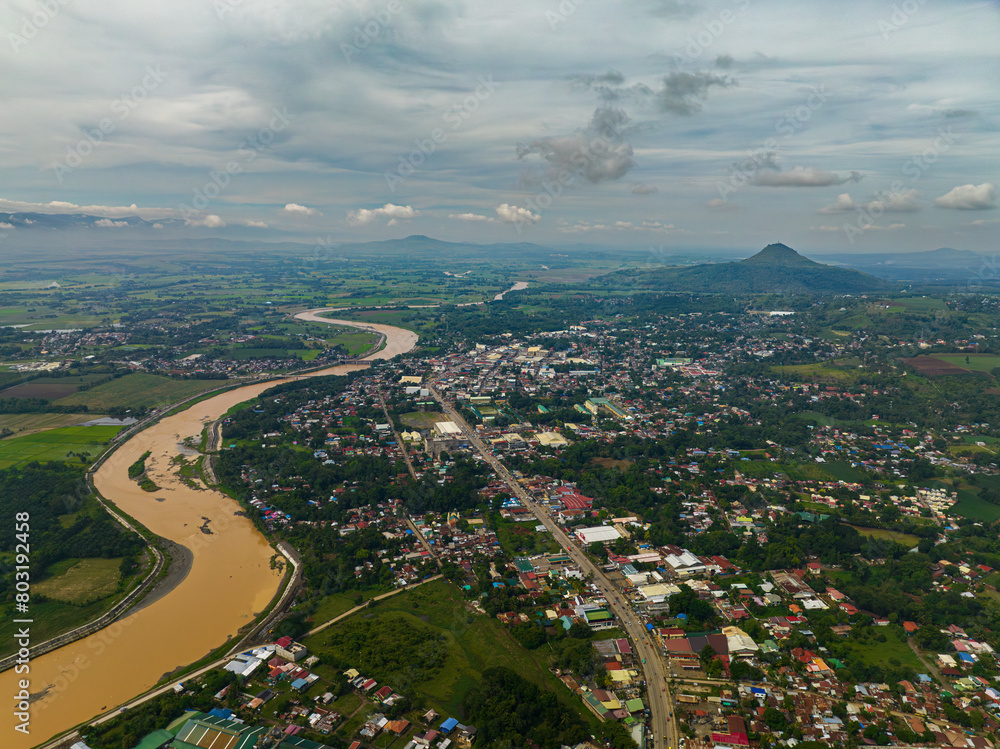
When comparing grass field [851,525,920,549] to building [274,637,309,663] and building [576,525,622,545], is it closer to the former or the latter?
building [576,525,622,545]

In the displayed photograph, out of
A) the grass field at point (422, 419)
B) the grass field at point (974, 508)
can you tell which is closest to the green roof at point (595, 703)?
the grass field at point (974, 508)

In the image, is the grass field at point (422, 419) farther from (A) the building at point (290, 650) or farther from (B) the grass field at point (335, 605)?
(A) the building at point (290, 650)

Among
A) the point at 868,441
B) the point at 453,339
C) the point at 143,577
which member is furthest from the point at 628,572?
the point at 453,339

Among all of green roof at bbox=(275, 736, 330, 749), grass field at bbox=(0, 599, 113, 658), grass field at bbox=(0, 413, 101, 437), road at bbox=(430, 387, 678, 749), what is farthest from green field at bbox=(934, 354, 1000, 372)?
grass field at bbox=(0, 413, 101, 437)

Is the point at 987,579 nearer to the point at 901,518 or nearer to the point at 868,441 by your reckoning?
the point at 901,518

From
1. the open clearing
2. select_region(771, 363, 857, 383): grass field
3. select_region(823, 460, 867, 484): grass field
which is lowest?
select_region(823, 460, 867, 484): grass field

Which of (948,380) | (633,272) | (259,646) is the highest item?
(633,272)
